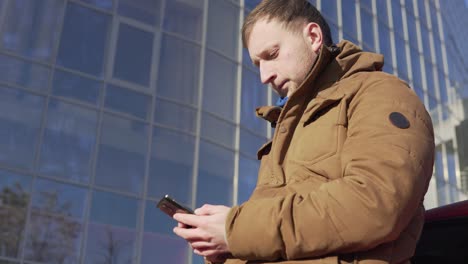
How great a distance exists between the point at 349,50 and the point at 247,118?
10.9m

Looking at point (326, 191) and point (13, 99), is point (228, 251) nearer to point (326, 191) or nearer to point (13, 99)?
point (326, 191)

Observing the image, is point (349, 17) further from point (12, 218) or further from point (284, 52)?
point (284, 52)

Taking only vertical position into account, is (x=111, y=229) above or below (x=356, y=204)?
above

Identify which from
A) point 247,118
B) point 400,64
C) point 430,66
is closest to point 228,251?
point 247,118

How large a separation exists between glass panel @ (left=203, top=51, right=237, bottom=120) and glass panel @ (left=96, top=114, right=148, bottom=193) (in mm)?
1635

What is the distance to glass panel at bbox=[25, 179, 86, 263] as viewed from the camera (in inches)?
364

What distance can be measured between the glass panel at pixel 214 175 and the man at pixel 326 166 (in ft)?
30.9

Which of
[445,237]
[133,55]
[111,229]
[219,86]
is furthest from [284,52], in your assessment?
[219,86]

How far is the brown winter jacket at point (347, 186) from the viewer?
4.52 feet

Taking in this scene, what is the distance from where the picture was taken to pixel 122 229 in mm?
10039

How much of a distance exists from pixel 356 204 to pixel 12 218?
8.50 metres

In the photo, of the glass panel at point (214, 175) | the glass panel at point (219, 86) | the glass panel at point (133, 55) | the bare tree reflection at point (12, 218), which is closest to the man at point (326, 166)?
the bare tree reflection at point (12, 218)

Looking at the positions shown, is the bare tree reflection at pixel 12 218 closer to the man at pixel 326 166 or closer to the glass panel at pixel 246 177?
the glass panel at pixel 246 177

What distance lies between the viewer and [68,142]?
32.8 feet
